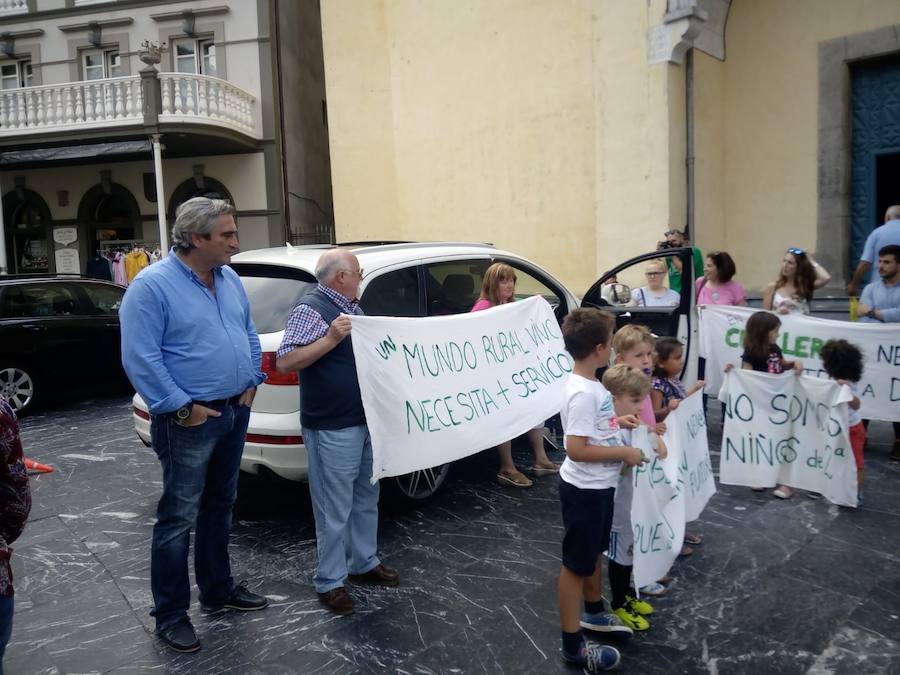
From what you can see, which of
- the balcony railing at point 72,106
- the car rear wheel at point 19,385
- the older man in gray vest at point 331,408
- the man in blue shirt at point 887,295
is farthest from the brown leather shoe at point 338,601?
the balcony railing at point 72,106

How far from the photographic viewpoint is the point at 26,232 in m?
19.5

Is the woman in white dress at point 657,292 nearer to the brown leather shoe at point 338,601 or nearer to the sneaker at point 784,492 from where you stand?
the sneaker at point 784,492

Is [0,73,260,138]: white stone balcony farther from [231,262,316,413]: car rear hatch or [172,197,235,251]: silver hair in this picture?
[172,197,235,251]: silver hair

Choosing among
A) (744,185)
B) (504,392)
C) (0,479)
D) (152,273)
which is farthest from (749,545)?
(744,185)

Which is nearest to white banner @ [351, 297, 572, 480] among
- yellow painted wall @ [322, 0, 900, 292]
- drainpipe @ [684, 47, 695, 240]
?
drainpipe @ [684, 47, 695, 240]

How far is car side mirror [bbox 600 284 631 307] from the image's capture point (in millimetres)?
6891

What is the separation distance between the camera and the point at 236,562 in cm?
427

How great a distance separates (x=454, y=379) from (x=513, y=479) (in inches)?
52.6

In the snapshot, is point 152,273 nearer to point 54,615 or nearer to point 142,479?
point 54,615

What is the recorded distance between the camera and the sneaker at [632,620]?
10.9 ft

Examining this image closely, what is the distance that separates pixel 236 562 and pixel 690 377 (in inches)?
160

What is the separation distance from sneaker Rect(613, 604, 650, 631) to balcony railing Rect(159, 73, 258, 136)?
15.2m

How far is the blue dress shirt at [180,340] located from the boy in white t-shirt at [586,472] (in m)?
1.52

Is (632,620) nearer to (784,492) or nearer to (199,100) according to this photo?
(784,492)
